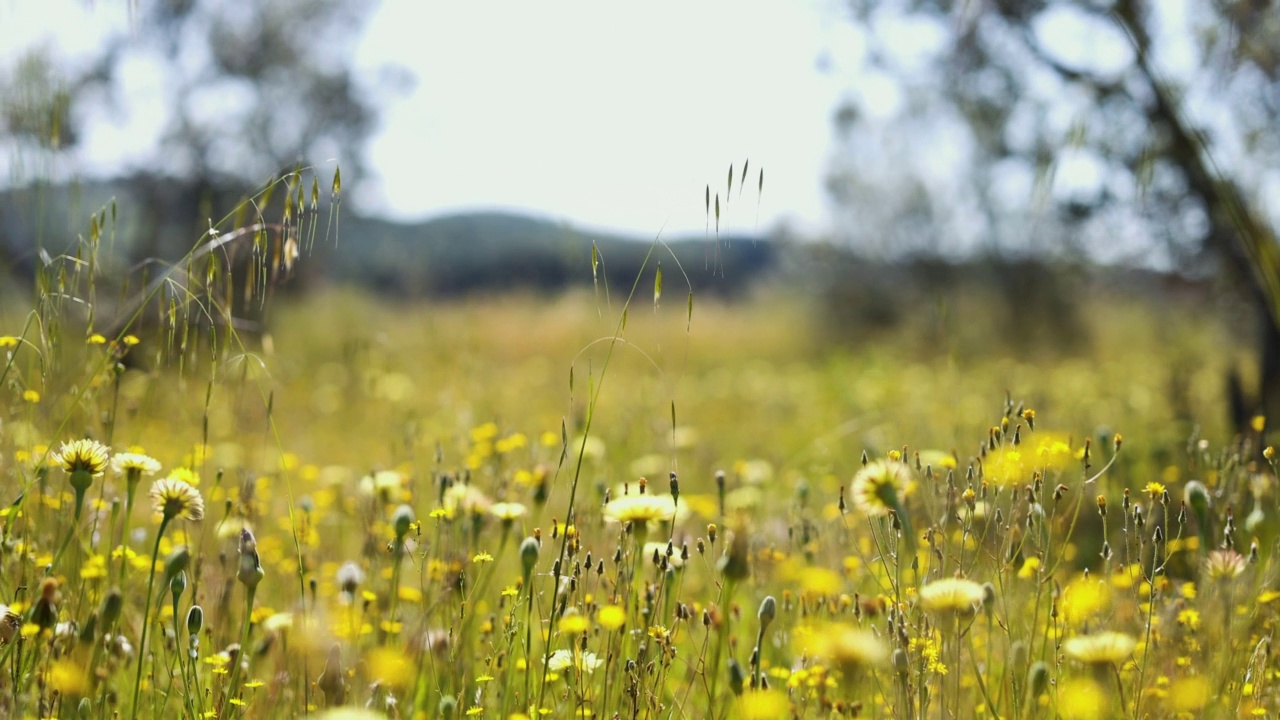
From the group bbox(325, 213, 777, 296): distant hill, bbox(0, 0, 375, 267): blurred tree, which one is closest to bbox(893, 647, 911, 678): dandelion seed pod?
bbox(0, 0, 375, 267): blurred tree

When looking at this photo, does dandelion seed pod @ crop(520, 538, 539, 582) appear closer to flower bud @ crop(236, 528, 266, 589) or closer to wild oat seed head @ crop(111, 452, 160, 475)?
flower bud @ crop(236, 528, 266, 589)

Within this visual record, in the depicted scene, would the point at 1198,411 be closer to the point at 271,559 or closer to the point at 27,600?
the point at 271,559

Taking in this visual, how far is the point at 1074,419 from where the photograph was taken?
174 inches

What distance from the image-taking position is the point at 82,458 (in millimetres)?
1441

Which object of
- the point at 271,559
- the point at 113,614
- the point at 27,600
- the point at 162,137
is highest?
the point at 162,137

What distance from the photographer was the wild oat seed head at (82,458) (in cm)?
143

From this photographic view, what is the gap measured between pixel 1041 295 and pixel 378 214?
1226 centimetres

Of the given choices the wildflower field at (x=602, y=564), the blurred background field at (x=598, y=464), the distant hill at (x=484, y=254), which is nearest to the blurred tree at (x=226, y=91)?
the blurred background field at (x=598, y=464)

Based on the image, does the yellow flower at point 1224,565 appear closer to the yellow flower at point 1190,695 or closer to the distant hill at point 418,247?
the yellow flower at point 1190,695

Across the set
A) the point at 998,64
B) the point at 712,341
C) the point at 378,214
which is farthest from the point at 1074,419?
the point at 378,214

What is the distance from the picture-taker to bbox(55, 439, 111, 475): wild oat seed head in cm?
143

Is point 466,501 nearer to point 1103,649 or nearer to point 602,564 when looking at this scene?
point 602,564

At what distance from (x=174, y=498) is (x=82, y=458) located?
158 millimetres

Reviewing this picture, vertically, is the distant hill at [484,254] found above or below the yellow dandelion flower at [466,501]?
below
